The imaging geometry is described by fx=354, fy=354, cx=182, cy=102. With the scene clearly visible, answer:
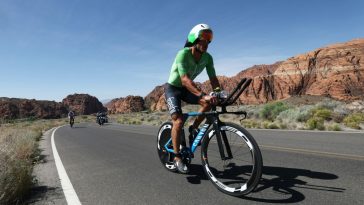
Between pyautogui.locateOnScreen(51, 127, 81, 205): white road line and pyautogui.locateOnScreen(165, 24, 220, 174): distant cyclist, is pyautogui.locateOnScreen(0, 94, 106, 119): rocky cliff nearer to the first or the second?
pyautogui.locateOnScreen(51, 127, 81, 205): white road line

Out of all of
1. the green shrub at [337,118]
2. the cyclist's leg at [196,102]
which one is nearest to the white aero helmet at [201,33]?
the cyclist's leg at [196,102]

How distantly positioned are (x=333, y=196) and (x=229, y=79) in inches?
5153

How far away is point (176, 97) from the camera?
602 centimetres

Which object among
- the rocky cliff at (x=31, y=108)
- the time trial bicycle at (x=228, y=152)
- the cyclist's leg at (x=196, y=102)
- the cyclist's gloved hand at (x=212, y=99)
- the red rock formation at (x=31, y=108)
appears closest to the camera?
the time trial bicycle at (x=228, y=152)

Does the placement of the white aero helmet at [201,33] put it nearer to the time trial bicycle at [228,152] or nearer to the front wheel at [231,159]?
the time trial bicycle at [228,152]

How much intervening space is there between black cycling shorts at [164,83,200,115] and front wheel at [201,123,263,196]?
2.92 feet

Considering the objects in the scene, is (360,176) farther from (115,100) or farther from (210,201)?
(115,100)

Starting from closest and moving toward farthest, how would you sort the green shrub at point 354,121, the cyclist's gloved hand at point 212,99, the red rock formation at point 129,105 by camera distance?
the cyclist's gloved hand at point 212,99
the green shrub at point 354,121
the red rock formation at point 129,105

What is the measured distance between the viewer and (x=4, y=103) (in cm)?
14425

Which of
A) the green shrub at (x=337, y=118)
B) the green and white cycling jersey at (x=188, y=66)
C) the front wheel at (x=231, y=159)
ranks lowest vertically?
the front wheel at (x=231, y=159)

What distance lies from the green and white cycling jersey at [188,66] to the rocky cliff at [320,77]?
6780 centimetres

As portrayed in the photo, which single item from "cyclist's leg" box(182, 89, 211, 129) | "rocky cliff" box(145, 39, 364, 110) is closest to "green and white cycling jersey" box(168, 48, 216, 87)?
"cyclist's leg" box(182, 89, 211, 129)

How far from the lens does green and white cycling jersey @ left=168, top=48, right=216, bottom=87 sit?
18.1 feet

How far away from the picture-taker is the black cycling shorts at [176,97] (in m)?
5.89
